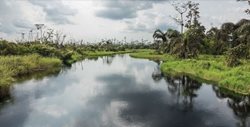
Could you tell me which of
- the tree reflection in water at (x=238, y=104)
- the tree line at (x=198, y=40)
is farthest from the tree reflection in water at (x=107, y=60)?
the tree reflection in water at (x=238, y=104)

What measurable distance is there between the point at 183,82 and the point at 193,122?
21.5 metres

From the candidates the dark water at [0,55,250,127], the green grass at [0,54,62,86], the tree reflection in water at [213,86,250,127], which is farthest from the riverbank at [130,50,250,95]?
the green grass at [0,54,62,86]

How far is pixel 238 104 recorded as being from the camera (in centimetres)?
2866

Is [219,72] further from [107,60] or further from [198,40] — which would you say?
[107,60]

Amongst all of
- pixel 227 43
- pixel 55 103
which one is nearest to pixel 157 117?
pixel 55 103

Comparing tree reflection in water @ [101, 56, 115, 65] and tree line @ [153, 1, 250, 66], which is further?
tree reflection in water @ [101, 56, 115, 65]

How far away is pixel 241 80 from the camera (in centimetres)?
3525

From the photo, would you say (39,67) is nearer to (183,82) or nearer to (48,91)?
(48,91)

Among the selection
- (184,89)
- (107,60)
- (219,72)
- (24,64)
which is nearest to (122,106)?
(184,89)

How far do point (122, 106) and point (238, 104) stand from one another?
10.1 m

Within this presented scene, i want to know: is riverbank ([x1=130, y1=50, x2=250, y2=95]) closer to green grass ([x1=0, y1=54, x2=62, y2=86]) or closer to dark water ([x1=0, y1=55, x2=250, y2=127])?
dark water ([x1=0, y1=55, x2=250, y2=127])

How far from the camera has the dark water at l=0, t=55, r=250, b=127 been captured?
22781 millimetres

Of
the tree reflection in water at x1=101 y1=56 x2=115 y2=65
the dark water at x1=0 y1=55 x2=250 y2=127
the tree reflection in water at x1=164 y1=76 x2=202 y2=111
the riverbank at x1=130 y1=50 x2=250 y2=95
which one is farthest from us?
the tree reflection in water at x1=101 y1=56 x2=115 y2=65

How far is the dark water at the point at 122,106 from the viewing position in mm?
22781
